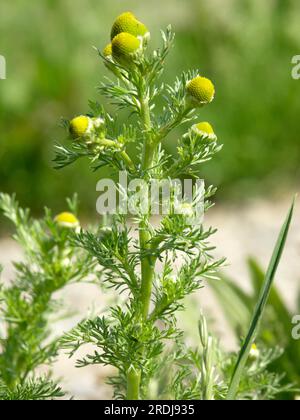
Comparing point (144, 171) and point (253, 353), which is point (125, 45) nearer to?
point (144, 171)

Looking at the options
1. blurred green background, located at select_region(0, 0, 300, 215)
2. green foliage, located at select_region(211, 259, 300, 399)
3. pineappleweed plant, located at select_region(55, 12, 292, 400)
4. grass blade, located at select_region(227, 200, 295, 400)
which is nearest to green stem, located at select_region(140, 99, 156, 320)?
pineappleweed plant, located at select_region(55, 12, 292, 400)

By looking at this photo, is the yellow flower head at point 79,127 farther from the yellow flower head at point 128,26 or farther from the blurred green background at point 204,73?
the blurred green background at point 204,73

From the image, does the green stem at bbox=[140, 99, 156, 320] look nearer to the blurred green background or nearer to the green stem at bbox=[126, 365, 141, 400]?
the green stem at bbox=[126, 365, 141, 400]

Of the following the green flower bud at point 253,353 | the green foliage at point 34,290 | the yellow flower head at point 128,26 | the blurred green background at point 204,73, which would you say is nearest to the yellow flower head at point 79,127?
the yellow flower head at point 128,26
